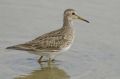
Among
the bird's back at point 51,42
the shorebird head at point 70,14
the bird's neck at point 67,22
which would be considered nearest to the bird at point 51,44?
the bird's back at point 51,42

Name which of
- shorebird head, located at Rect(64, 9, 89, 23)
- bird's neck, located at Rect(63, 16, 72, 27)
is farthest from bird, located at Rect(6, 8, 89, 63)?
shorebird head, located at Rect(64, 9, 89, 23)

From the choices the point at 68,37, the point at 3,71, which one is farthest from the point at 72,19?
the point at 3,71

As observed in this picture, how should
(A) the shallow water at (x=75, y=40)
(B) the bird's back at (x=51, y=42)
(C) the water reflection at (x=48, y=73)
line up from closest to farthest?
(C) the water reflection at (x=48, y=73) → (A) the shallow water at (x=75, y=40) → (B) the bird's back at (x=51, y=42)

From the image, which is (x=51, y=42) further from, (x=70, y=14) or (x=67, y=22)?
(x=70, y=14)

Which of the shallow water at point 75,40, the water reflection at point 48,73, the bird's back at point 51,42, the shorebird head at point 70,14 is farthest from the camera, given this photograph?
the shorebird head at point 70,14

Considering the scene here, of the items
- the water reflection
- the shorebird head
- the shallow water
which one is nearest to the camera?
the water reflection

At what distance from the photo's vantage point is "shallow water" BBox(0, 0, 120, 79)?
13.0 m

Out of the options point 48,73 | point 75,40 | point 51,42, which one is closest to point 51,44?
point 51,42

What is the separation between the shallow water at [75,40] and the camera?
13005 mm

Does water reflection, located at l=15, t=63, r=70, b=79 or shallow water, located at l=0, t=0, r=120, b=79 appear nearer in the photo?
water reflection, located at l=15, t=63, r=70, b=79

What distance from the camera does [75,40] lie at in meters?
14.6

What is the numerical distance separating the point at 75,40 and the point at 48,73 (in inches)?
69.5

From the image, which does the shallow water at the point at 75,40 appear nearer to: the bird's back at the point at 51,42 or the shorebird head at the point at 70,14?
the bird's back at the point at 51,42

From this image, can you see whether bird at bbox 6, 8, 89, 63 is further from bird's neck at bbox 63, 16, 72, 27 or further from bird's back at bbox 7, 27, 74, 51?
bird's neck at bbox 63, 16, 72, 27
